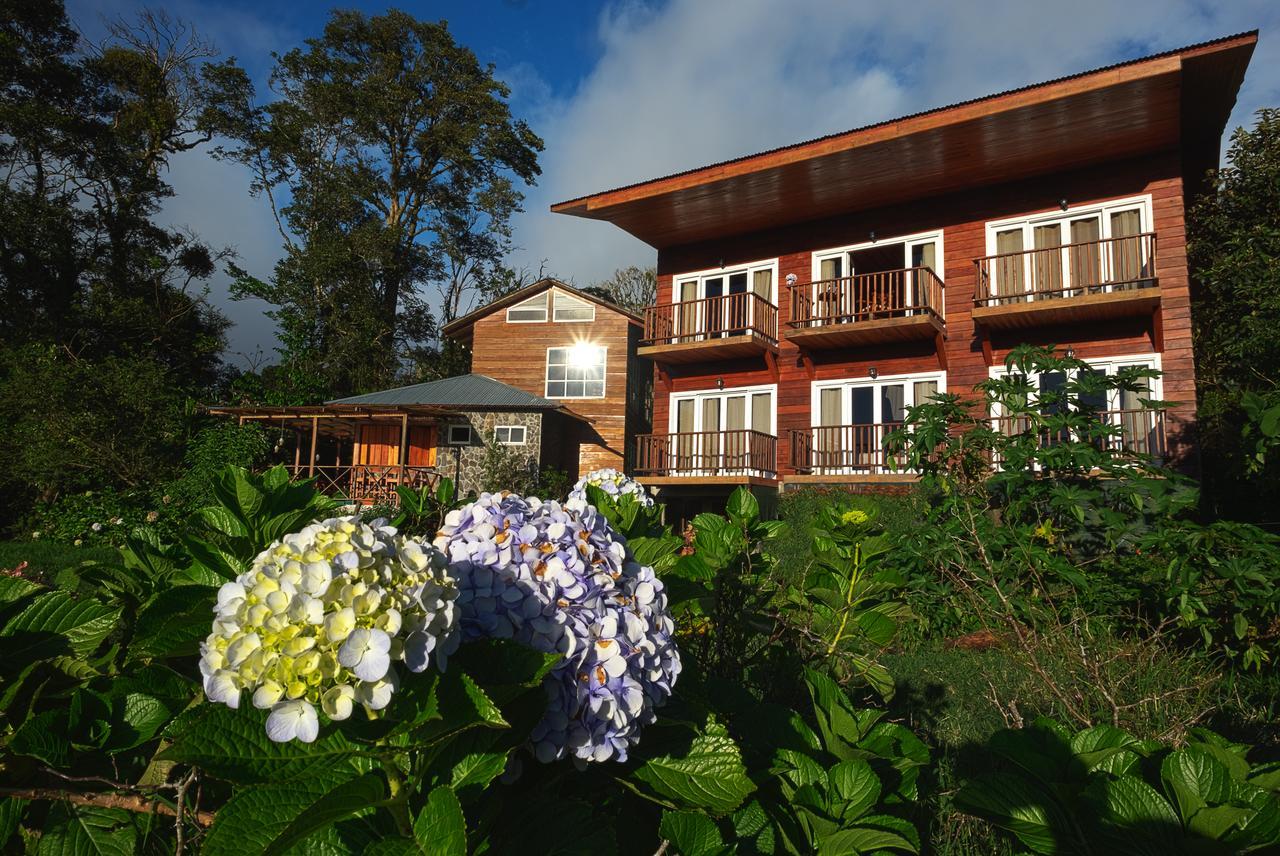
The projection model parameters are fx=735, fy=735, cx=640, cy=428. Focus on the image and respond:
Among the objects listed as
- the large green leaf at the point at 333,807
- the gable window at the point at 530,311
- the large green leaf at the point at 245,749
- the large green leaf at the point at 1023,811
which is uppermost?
the gable window at the point at 530,311

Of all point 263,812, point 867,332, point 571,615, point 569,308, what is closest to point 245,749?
point 263,812

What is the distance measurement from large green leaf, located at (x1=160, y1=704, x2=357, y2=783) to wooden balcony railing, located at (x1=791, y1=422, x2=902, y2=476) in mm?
13700

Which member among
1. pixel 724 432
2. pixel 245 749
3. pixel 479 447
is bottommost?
pixel 245 749

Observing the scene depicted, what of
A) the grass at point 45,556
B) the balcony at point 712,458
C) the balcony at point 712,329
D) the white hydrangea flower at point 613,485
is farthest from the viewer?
the balcony at point 712,329

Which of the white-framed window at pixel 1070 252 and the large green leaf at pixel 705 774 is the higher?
the white-framed window at pixel 1070 252

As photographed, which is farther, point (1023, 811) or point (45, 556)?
point (45, 556)

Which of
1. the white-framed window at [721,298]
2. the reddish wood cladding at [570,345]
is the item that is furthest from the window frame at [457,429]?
the white-framed window at [721,298]

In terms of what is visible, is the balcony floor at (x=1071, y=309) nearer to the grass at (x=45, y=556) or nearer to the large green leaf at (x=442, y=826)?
the large green leaf at (x=442, y=826)

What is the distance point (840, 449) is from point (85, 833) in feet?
47.3

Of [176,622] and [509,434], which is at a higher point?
[509,434]

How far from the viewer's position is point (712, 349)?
1587 centimetres

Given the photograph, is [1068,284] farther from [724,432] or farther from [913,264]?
[724,432]

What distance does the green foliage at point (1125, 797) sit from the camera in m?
1.05

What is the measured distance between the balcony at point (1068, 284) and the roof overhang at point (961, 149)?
171cm
